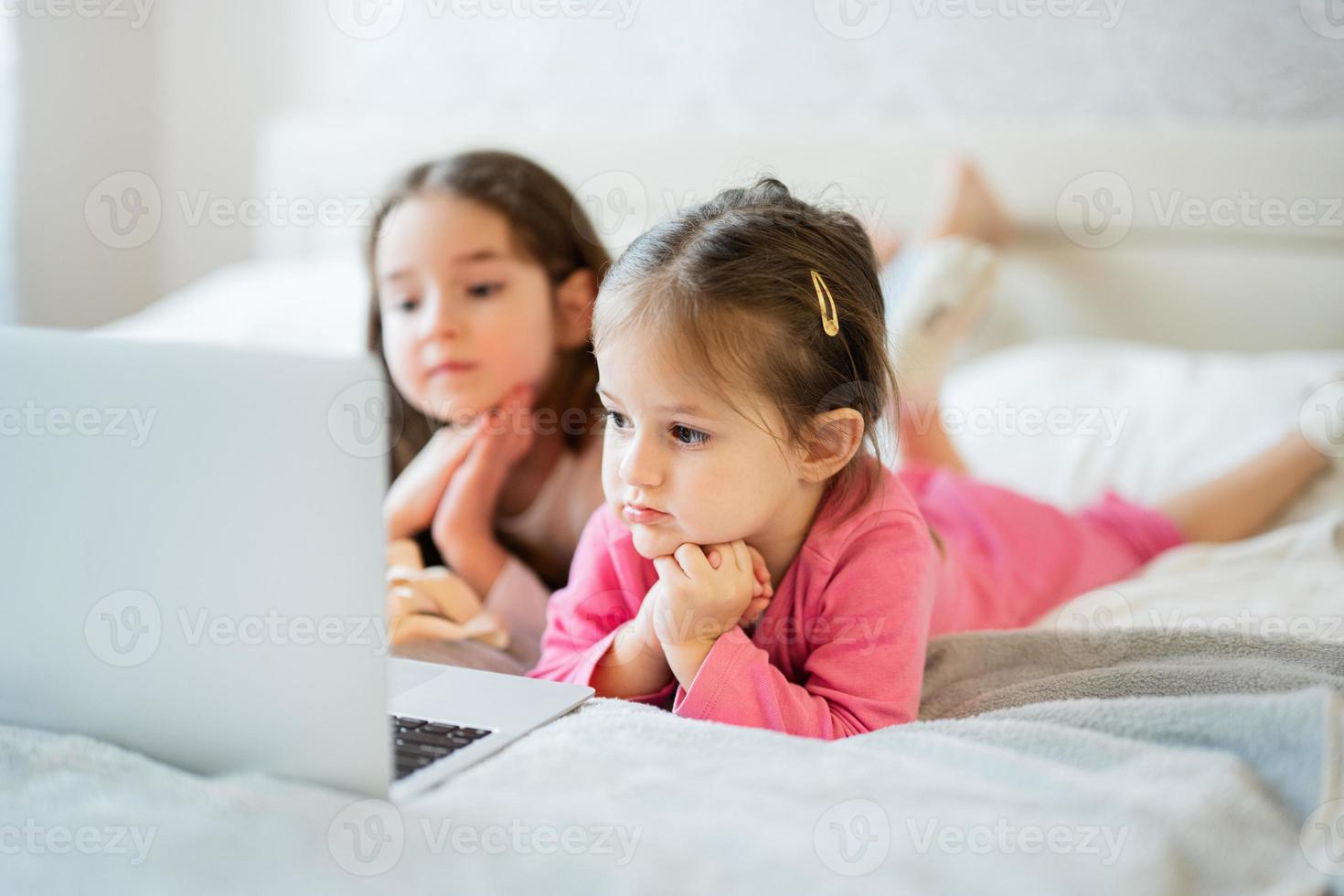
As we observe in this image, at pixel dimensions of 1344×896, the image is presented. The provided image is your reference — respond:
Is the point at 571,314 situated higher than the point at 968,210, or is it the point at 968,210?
the point at 968,210

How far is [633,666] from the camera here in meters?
0.98

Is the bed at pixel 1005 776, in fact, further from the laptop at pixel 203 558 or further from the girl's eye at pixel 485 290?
the girl's eye at pixel 485 290

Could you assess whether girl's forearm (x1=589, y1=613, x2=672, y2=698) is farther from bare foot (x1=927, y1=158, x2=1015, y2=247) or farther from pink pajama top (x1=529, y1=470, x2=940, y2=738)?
bare foot (x1=927, y1=158, x2=1015, y2=247)

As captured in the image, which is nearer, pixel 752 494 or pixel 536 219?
pixel 752 494

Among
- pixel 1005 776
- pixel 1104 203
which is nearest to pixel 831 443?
pixel 1005 776

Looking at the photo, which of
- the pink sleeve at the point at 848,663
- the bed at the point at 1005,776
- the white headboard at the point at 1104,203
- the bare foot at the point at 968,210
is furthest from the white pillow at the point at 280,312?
the pink sleeve at the point at 848,663

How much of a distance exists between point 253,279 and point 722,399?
1622 millimetres

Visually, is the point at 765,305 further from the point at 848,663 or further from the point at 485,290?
the point at 485,290

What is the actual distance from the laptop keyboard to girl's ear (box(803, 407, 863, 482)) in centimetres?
33

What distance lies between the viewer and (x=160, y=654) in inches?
28.6

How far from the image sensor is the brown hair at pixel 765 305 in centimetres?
90

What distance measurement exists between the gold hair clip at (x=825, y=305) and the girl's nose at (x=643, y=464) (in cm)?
16

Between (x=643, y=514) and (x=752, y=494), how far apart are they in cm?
9

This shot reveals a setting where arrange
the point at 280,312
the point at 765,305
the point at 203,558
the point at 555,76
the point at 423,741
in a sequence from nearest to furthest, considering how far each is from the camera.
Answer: the point at 203,558, the point at 423,741, the point at 765,305, the point at 280,312, the point at 555,76
